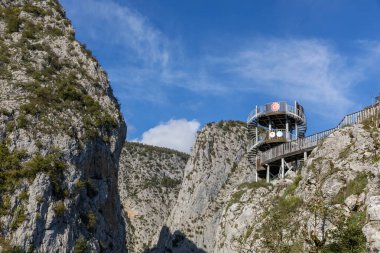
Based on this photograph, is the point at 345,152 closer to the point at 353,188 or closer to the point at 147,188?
the point at 353,188

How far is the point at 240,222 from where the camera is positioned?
49.0 meters

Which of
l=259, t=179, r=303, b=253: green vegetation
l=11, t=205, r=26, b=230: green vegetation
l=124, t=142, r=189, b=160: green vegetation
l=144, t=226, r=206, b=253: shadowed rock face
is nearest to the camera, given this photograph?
l=259, t=179, r=303, b=253: green vegetation

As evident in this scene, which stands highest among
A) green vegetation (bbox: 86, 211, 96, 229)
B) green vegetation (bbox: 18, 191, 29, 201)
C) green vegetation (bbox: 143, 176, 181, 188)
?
green vegetation (bbox: 143, 176, 181, 188)

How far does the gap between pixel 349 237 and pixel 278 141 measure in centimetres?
2831

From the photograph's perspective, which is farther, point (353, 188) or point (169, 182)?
point (169, 182)

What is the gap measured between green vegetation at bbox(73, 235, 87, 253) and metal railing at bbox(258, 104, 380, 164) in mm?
21683

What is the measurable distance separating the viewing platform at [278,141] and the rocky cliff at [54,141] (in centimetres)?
1549

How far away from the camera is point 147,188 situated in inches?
4705

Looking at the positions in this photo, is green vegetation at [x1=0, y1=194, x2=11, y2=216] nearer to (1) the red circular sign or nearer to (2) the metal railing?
(2) the metal railing

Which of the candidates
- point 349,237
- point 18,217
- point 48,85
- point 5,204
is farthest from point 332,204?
point 48,85

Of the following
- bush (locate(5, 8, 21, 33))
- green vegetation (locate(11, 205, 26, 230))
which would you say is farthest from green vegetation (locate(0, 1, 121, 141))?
green vegetation (locate(11, 205, 26, 230))

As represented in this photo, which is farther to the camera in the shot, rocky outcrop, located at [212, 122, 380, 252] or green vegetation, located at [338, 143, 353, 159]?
green vegetation, located at [338, 143, 353, 159]

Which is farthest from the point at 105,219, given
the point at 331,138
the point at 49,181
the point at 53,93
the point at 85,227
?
the point at 331,138

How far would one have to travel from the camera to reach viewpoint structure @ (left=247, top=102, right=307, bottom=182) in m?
55.0
